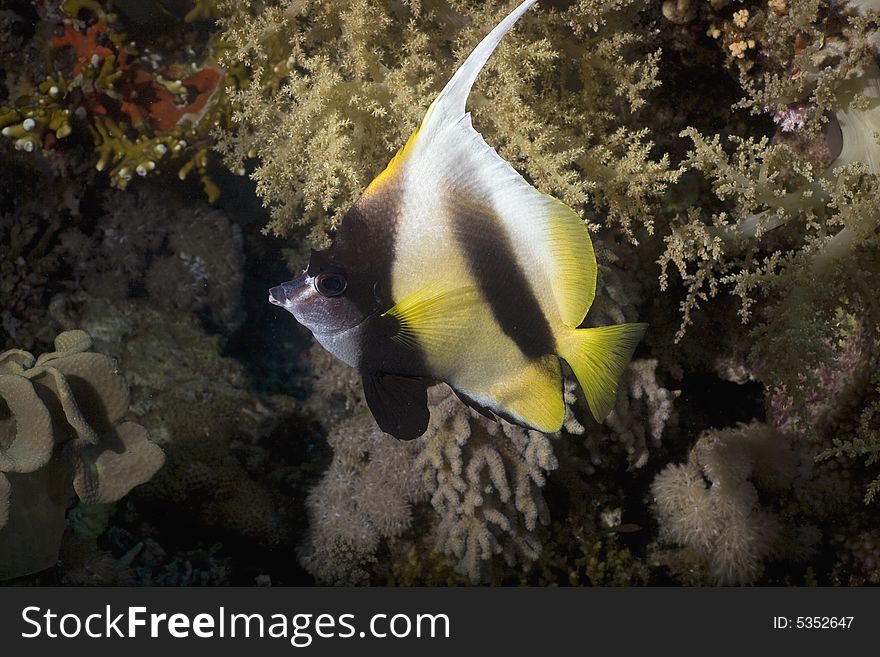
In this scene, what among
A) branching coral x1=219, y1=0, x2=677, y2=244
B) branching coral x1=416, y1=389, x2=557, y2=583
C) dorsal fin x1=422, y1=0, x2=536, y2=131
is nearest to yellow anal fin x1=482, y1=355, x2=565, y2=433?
dorsal fin x1=422, y1=0, x2=536, y2=131

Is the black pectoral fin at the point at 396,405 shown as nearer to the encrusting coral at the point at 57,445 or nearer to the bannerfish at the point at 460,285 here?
the bannerfish at the point at 460,285

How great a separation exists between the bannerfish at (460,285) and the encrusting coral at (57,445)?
1.65 m

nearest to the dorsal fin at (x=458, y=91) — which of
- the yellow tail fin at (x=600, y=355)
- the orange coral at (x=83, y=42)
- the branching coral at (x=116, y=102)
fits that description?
the yellow tail fin at (x=600, y=355)

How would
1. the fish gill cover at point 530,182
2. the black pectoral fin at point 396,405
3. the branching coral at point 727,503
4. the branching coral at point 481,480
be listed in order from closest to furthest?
the black pectoral fin at point 396,405, the fish gill cover at point 530,182, the branching coral at point 481,480, the branching coral at point 727,503

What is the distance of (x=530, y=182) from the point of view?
255 cm

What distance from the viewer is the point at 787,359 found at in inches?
102

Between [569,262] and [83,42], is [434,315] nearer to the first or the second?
[569,262]

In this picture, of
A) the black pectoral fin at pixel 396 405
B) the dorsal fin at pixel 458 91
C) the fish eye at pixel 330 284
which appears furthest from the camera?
the black pectoral fin at pixel 396 405

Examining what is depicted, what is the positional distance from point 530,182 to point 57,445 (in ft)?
7.30

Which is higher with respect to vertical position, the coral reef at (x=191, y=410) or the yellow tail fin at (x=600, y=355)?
the yellow tail fin at (x=600, y=355)

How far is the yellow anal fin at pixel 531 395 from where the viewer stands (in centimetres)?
142

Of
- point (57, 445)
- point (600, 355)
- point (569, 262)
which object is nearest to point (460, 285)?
point (569, 262)

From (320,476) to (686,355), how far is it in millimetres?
2158

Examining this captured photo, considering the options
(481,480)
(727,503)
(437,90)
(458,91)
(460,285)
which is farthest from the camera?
(727,503)
